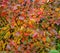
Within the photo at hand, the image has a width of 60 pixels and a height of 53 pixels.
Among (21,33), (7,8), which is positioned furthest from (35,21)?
(7,8)

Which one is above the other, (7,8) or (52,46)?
(7,8)

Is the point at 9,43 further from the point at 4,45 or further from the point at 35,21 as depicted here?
the point at 35,21

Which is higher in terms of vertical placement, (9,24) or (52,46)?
(9,24)

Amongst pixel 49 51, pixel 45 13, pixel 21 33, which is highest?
pixel 45 13

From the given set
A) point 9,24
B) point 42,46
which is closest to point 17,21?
point 9,24

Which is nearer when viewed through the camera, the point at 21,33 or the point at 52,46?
the point at 21,33

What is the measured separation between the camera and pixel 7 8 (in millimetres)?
3496

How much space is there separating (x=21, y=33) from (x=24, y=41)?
8.3 inches

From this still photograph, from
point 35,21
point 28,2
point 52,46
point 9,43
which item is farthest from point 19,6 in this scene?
point 52,46

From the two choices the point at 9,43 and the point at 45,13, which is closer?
the point at 9,43

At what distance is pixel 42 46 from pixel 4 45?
2.04 feet

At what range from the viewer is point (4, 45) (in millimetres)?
3486

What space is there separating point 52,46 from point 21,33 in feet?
2.07

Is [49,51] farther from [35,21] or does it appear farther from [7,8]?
[7,8]
